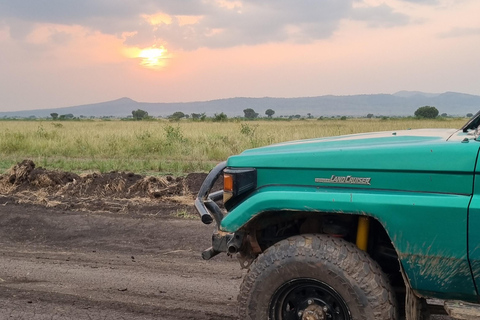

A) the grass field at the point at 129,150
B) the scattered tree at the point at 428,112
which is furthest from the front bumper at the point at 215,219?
the scattered tree at the point at 428,112

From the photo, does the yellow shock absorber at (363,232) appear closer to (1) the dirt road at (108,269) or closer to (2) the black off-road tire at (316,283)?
(2) the black off-road tire at (316,283)

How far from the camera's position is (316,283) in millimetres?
3262

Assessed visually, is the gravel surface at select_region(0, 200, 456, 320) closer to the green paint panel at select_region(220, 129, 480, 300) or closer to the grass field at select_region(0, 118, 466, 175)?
the green paint panel at select_region(220, 129, 480, 300)

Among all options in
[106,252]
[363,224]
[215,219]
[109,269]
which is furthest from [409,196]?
[106,252]

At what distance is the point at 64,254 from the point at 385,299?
4822 millimetres

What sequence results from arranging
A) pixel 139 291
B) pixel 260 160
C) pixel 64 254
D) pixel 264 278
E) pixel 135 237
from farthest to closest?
pixel 135 237, pixel 64 254, pixel 139 291, pixel 260 160, pixel 264 278

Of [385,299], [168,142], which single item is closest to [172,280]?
[385,299]

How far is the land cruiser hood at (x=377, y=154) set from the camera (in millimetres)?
3008

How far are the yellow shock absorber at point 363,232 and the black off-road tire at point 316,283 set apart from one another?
0.15 meters

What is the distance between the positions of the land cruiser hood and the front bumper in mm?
335

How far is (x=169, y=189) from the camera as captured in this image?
34.7 feet

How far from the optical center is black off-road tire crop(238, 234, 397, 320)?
3.14 m

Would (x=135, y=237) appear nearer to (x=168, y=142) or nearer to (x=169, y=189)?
(x=169, y=189)

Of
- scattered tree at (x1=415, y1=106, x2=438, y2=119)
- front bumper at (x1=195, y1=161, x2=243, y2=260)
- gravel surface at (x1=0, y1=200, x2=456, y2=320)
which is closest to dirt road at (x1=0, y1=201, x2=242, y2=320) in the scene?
gravel surface at (x1=0, y1=200, x2=456, y2=320)
